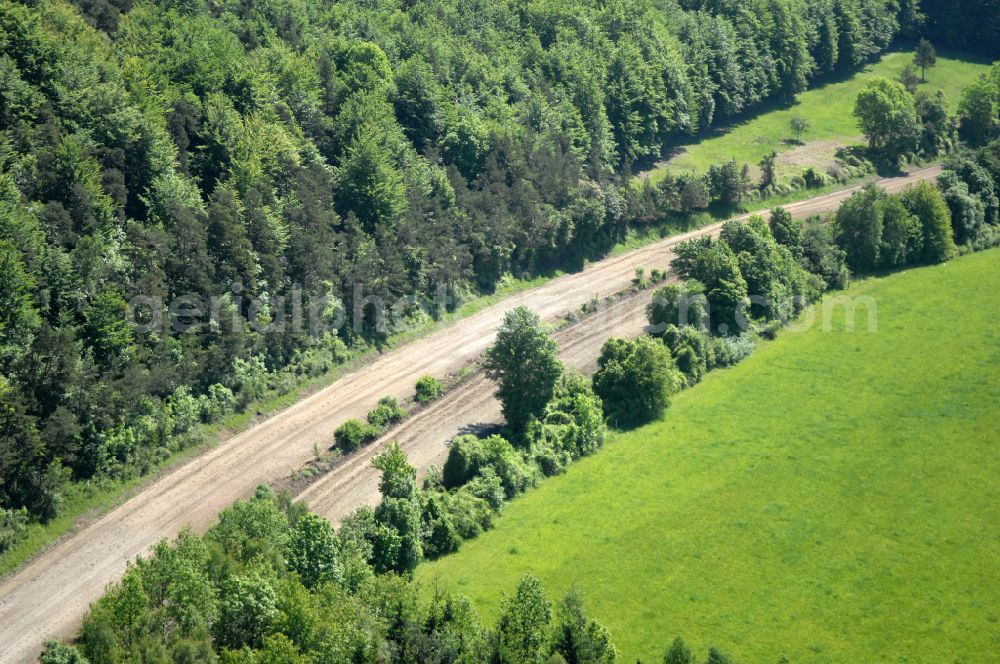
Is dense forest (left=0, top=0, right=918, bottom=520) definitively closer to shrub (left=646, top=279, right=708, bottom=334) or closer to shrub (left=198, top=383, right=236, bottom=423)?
shrub (left=198, top=383, right=236, bottom=423)

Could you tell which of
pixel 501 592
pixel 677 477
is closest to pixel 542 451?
pixel 677 477

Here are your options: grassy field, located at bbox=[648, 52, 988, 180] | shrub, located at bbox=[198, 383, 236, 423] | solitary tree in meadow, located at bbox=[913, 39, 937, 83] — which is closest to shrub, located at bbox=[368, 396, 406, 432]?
→ shrub, located at bbox=[198, 383, 236, 423]

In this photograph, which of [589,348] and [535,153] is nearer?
[589,348]

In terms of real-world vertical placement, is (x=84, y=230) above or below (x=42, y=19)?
below

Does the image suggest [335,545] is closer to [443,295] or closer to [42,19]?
[443,295]

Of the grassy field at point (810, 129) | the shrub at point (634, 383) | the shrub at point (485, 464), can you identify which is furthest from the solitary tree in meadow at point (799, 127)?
the shrub at point (485, 464)

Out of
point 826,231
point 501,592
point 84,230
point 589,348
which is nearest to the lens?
point 501,592
